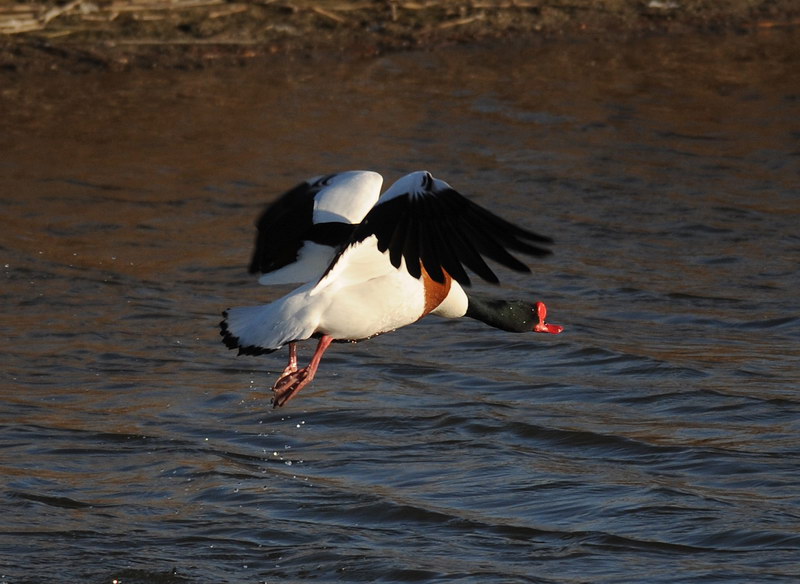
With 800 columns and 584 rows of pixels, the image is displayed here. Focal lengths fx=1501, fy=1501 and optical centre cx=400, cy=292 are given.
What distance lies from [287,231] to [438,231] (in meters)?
1.21

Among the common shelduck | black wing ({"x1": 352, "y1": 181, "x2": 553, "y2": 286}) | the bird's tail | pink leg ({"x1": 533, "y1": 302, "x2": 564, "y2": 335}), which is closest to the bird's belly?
the common shelduck

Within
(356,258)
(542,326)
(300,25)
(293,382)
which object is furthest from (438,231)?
(300,25)

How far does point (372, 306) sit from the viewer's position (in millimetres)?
5688

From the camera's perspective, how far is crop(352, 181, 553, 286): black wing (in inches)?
186

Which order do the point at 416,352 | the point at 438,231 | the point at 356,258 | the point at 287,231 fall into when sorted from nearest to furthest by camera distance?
the point at 438,231, the point at 356,258, the point at 287,231, the point at 416,352

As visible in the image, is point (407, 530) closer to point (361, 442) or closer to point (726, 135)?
point (361, 442)

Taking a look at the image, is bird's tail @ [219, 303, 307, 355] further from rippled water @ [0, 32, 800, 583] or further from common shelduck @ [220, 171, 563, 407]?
rippled water @ [0, 32, 800, 583]

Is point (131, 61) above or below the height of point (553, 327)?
above

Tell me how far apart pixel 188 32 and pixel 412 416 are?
6745mm

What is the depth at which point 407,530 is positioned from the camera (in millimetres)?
5703

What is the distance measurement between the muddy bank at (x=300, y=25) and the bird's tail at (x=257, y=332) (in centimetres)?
699

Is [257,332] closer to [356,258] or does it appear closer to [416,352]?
[356,258]

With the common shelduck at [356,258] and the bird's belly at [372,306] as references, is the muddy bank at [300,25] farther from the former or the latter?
the bird's belly at [372,306]

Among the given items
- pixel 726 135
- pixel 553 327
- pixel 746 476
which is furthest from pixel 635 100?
pixel 746 476
